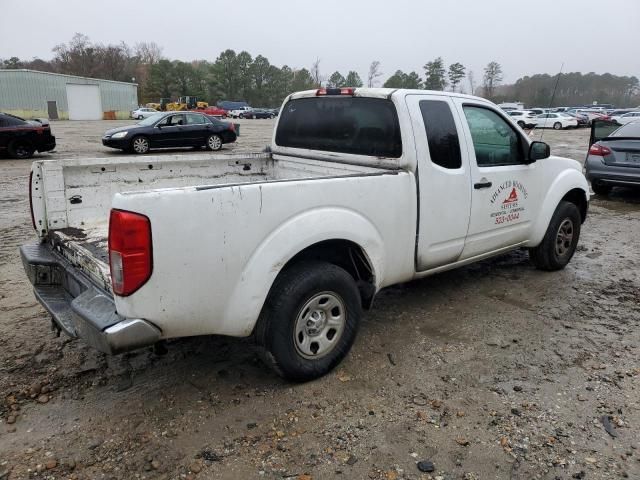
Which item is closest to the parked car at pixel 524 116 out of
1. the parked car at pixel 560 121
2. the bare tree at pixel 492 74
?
the parked car at pixel 560 121

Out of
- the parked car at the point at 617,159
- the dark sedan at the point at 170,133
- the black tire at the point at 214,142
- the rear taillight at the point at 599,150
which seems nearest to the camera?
the parked car at the point at 617,159

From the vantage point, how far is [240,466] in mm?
2568

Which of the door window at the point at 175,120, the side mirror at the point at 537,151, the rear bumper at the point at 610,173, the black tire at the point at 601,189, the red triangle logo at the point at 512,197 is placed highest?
the side mirror at the point at 537,151

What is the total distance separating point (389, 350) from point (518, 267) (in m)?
2.60

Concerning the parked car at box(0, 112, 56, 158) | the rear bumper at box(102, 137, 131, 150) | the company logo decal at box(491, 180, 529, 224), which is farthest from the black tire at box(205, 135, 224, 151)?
the company logo decal at box(491, 180, 529, 224)

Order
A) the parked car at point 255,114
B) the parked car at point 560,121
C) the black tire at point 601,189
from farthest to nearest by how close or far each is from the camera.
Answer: the parked car at point 255,114 < the parked car at point 560,121 < the black tire at point 601,189

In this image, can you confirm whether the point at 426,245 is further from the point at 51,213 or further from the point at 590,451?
the point at 51,213

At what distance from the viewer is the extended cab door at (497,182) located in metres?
4.20

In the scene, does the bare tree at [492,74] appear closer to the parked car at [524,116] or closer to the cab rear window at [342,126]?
the parked car at [524,116]

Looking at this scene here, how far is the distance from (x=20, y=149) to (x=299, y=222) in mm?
15967

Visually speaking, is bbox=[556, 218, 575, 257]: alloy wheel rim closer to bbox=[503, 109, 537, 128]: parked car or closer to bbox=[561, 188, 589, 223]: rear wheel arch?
bbox=[561, 188, 589, 223]: rear wheel arch

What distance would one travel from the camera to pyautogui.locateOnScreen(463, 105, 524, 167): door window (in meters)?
4.24

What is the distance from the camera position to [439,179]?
3.83m

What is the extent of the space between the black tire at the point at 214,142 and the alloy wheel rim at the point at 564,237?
49.5ft
